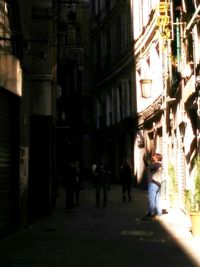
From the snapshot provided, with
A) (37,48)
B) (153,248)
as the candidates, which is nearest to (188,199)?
(153,248)

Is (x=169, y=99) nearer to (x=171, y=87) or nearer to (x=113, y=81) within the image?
(x=171, y=87)

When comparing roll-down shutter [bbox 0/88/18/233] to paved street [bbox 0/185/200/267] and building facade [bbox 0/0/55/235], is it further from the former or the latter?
paved street [bbox 0/185/200/267]

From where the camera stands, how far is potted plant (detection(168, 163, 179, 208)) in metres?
19.4

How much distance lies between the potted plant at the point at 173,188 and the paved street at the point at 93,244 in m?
3.11

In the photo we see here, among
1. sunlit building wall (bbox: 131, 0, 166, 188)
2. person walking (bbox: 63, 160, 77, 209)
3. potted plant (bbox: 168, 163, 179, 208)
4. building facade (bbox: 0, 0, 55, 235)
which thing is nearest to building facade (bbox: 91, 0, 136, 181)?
sunlit building wall (bbox: 131, 0, 166, 188)

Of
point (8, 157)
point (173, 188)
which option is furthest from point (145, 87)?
point (8, 157)

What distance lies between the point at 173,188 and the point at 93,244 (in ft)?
30.1

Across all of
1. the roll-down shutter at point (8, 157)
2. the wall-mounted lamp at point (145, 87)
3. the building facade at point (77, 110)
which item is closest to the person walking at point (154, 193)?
the roll-down shutter at point (8, 157)

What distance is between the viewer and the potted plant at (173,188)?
19381 millimetres

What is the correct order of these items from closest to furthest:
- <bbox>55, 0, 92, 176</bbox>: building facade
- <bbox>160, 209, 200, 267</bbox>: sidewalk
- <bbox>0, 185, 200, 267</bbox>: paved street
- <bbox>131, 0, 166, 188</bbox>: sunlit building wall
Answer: <bbox>0, 185, 200, 267</bbox>: paved street
<bbox>160, 209, 200, 267</bbox>: sidewalk
<bbox>131, 0, 166, 188</bbox>: sunlit building wall
<bbox>55, 0, 92, 176</bbox>: building facade

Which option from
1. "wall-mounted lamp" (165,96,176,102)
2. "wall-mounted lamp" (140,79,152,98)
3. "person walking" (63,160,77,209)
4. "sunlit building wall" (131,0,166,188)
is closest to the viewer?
"person walking" (63,160,77,209)

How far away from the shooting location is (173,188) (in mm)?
19750

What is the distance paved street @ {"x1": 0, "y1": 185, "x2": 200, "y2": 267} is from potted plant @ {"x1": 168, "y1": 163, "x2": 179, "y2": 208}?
3113 mm

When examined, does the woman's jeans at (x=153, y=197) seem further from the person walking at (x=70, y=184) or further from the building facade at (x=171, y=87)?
the person walking at (x=70, y=184)
